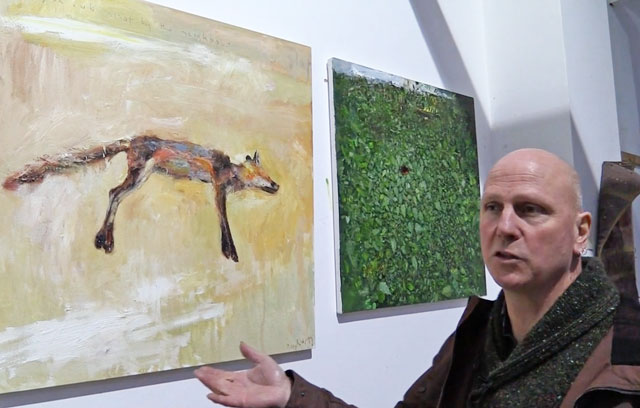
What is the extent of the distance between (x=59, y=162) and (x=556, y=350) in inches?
45.0

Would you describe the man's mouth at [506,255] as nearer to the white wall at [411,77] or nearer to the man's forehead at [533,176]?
the man's forehead at [533,176]

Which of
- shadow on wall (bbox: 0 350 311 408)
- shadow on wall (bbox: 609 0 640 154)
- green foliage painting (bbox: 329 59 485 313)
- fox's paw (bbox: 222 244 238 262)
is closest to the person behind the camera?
shadow on wall (bbox: 0 350 311 408)

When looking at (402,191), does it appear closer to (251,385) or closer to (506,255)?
(506,255)

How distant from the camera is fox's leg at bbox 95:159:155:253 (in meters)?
1.32

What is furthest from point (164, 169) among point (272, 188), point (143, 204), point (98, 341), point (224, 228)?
point (98, 341)

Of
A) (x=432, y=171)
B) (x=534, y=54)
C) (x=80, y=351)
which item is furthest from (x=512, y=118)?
(x=80, y=351)

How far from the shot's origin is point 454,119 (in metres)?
2.26

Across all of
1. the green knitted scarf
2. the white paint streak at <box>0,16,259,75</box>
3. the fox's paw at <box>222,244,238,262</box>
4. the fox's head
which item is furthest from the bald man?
the white paint streak at <box>0,16,259,75</box>

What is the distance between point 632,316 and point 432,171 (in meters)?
1.16

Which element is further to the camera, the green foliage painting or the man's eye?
the green foliage painting

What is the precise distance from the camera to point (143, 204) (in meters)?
1.38

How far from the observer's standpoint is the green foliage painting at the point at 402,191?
72.2 inches

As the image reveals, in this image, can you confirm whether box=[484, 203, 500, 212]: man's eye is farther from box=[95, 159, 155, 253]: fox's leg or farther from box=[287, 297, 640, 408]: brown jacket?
box=[95, 159, 155, 253]: fox's leg

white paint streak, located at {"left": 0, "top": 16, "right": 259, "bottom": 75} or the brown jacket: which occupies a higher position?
white paint streak, located at {"left": 0, "top": 16, "right": 259, "bottom": 75}
